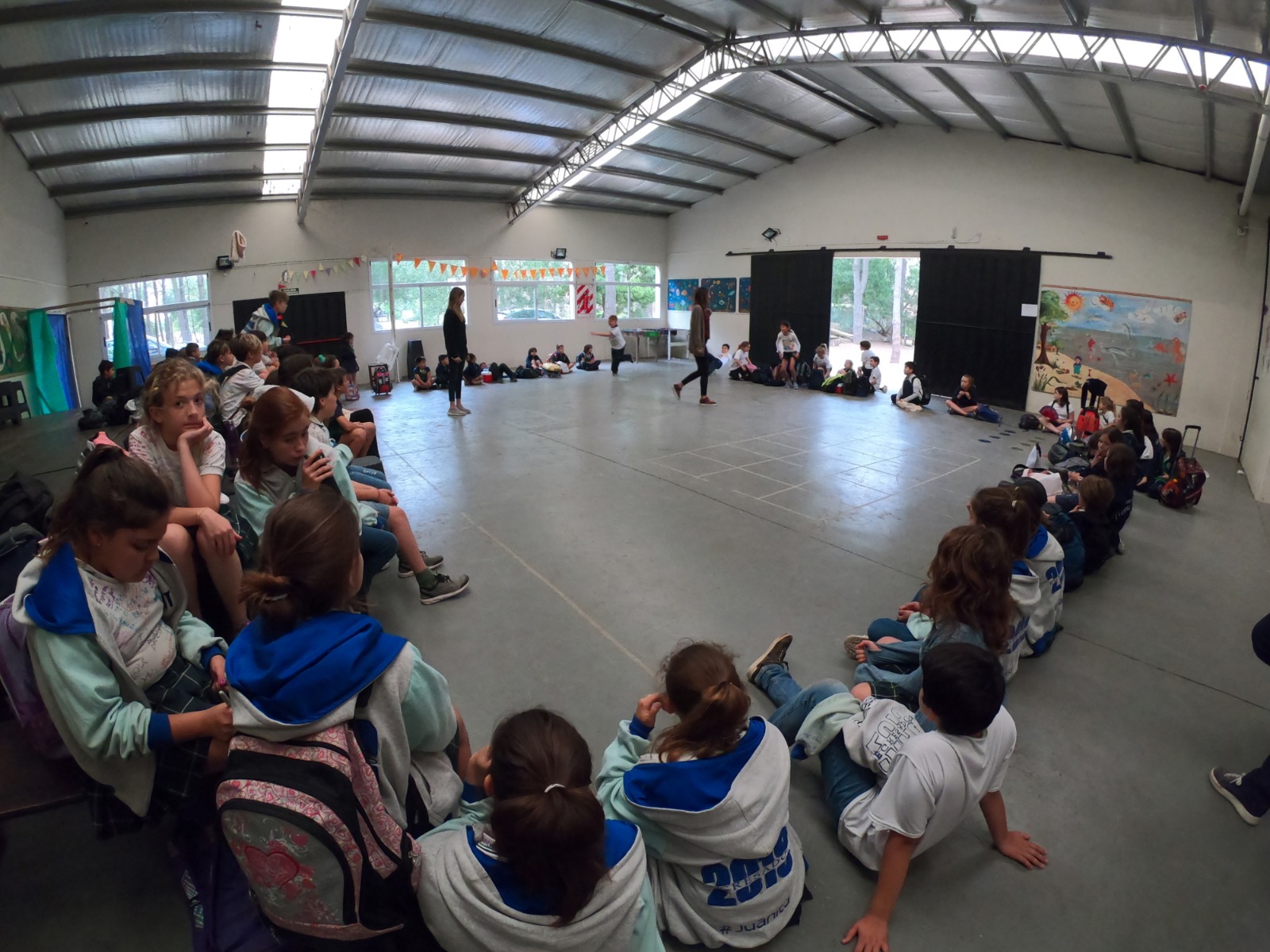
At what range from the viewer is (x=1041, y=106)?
7773mm

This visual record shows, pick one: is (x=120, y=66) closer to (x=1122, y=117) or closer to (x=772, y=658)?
(x=772, y=658)

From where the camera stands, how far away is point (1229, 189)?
776 cm

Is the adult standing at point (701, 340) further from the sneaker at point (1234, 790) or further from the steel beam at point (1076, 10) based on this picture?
the sneaker at point (1234, 790)

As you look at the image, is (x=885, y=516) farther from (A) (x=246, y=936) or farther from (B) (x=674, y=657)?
(A) (x=246, y=936)

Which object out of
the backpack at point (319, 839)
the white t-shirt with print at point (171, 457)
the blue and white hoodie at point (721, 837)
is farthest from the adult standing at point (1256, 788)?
the white t-shirt with print at point (171, 457)

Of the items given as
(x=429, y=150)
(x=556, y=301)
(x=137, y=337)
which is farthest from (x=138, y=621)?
(x=556, y=301)

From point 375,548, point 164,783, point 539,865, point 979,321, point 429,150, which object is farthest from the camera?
point 979,321

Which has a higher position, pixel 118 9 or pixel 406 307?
pixel 118 9

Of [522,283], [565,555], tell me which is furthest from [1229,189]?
[522,283]

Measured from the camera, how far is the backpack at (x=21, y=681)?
1.45 m

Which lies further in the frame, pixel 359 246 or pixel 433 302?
pixel 433 302

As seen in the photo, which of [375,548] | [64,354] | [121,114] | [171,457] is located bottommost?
[375,548]

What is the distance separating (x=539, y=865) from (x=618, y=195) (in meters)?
14.4

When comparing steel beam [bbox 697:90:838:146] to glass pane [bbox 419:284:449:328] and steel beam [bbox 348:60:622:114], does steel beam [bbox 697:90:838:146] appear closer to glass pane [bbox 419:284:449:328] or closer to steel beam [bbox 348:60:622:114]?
steel beam [bbox 348:60:622:114]
